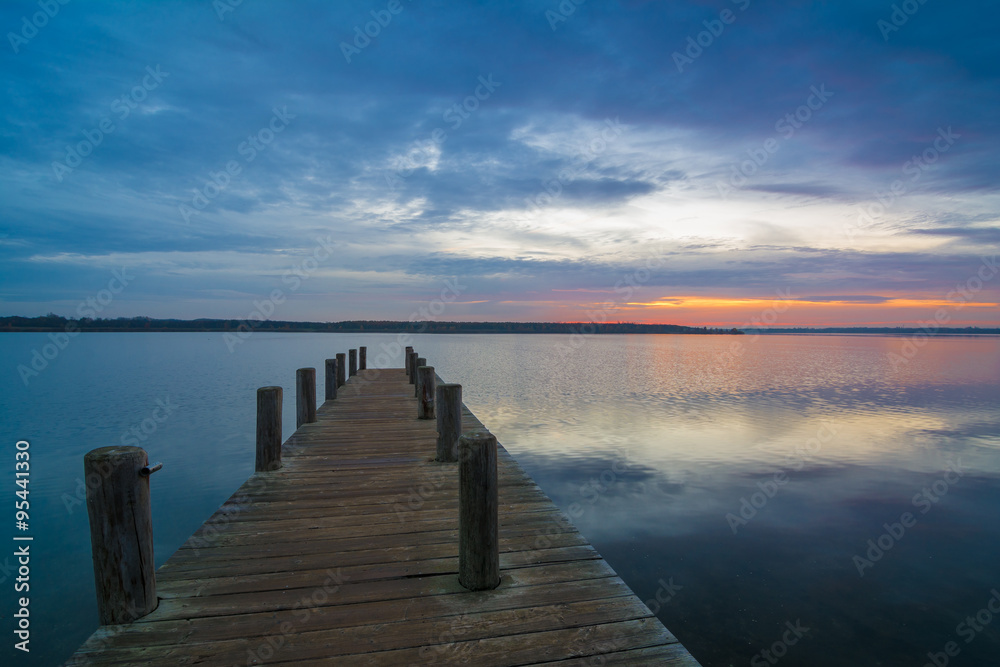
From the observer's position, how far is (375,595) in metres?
3.53

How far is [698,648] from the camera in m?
5.35

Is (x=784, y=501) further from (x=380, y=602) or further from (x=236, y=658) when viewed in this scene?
(x=236, y=658)

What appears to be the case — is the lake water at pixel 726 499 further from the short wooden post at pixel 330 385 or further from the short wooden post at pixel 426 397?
the short wooden post at pixel 426 397

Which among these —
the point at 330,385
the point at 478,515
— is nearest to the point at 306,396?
the point at 330,385

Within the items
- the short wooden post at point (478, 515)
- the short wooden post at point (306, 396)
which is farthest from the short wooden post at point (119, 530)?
the short wooden post at point (306, 396)

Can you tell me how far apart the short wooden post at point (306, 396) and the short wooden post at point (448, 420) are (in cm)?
378

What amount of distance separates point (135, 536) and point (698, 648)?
18.4 feet

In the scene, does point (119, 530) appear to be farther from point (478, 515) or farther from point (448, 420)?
point (448, 420)

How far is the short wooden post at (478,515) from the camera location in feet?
11.8

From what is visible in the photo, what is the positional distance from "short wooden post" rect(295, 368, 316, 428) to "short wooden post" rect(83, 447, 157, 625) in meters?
6.53

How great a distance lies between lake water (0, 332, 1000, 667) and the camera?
583cm

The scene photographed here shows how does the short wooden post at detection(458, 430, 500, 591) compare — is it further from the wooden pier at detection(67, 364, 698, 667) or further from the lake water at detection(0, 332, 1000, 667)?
the lake water at detection(0, 332, 1000, 667)

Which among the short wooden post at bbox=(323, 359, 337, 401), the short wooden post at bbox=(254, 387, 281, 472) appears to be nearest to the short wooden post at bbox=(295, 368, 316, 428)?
the short wooden post at bbox=(254, 387, 281, 472)

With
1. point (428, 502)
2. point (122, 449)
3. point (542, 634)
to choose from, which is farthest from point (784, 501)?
point (122, 449)
